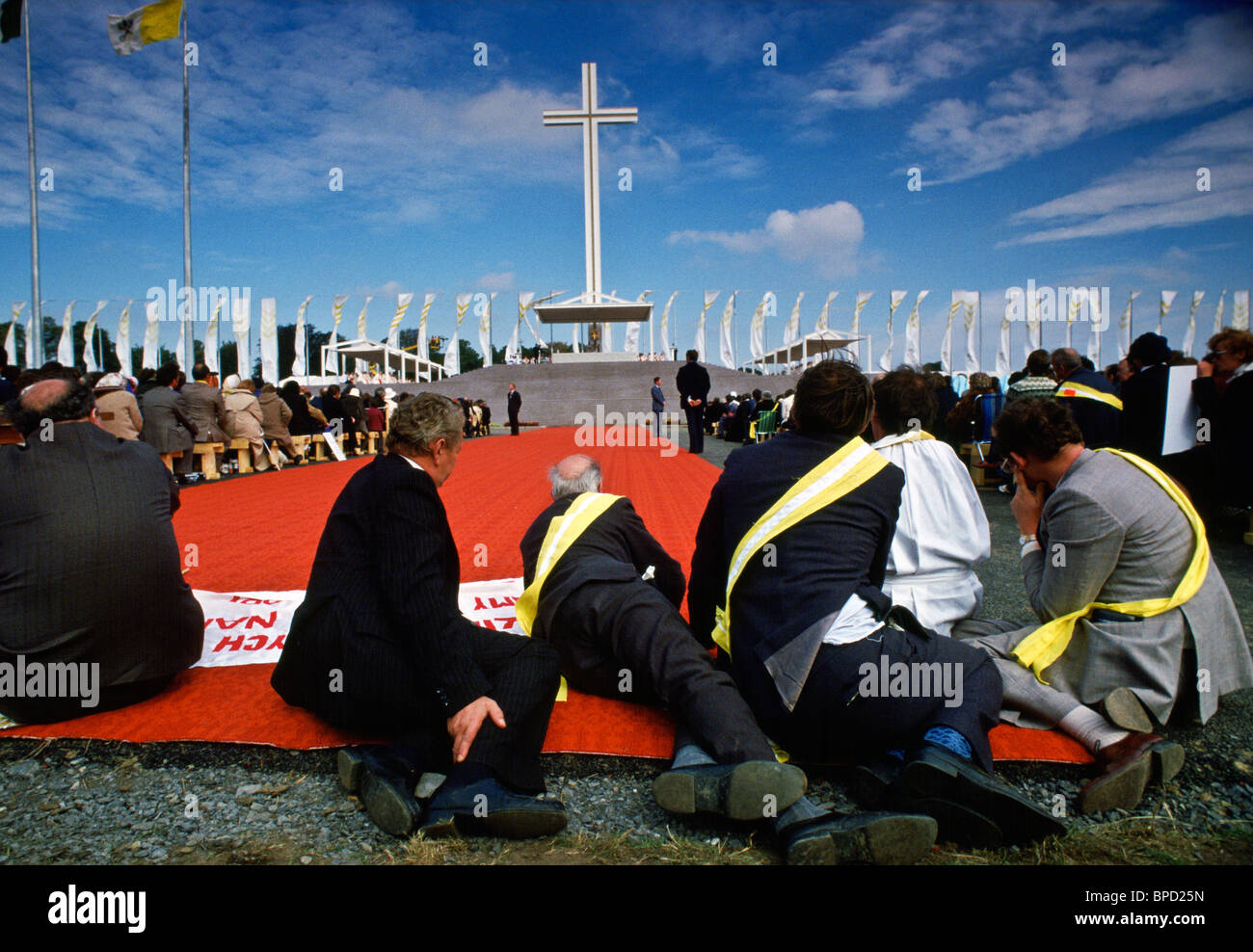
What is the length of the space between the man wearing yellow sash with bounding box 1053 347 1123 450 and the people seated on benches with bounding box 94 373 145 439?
793 centimetres

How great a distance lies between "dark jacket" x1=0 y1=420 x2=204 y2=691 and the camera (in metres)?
2.46

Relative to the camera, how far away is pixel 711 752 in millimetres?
2049

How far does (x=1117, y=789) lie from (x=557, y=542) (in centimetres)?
180

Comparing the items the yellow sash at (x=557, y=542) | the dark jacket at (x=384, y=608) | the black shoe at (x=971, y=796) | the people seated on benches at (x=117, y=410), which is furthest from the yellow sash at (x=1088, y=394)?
the people seated on benches at (x=117, y=410)

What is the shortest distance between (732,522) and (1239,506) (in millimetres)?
5941

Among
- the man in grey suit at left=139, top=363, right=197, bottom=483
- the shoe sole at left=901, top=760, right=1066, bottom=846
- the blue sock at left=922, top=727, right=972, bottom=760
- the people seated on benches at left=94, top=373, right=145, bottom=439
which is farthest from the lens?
the man in grey suit at left=139, top=363, right=197, bottom=483

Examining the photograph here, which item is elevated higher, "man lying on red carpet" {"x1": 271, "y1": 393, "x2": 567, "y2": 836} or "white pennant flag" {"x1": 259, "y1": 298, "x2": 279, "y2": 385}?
"white pennant flag" {"x1": 259, "y1": 298, "x2": 279, "y2": 385}

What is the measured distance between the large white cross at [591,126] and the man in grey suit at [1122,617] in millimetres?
35536

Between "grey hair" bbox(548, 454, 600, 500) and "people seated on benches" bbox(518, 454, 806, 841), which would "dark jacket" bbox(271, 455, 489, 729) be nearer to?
"people seated on benches" bbox(518, 454, 806, 841)

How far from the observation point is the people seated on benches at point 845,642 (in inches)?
73.9

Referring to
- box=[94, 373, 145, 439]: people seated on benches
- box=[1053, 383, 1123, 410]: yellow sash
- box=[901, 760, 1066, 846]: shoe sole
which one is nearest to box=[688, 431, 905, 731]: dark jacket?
box=[901, 760, 1066, 846]: shoe sole

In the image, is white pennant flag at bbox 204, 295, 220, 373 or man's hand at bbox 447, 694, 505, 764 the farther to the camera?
white pennant flag at bbox 204, 295, 220, 373
